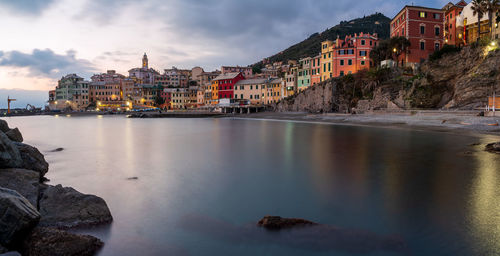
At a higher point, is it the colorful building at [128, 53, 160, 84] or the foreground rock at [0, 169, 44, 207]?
the colorful building at [128, 53, 160, 84]

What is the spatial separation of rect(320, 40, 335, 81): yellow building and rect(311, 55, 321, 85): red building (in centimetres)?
119

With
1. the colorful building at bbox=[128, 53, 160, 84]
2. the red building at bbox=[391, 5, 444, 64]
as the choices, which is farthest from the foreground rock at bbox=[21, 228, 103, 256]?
the colorful building at bbox=[128, 53, 160, 84]

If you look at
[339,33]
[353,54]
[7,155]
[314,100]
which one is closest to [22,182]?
[7,155]

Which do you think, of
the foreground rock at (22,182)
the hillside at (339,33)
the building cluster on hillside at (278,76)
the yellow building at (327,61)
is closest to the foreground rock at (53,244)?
the foreground rock at (22,182)

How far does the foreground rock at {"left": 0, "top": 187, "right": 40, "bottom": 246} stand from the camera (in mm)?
5551

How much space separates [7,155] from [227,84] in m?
84.3

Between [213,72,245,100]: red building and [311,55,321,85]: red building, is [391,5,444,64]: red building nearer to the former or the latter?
[311,55,321,85]: red building

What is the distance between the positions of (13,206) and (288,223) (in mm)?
6046

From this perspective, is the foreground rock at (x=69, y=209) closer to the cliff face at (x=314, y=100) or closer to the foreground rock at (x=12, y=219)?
the foreground rock at (x=12, y=219)

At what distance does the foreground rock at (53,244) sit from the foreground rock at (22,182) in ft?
7.06

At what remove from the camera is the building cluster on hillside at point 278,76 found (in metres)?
50.5

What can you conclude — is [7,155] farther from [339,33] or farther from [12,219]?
[339,33]

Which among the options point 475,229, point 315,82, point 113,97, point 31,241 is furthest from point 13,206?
point 113,97

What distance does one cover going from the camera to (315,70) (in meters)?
69.2
